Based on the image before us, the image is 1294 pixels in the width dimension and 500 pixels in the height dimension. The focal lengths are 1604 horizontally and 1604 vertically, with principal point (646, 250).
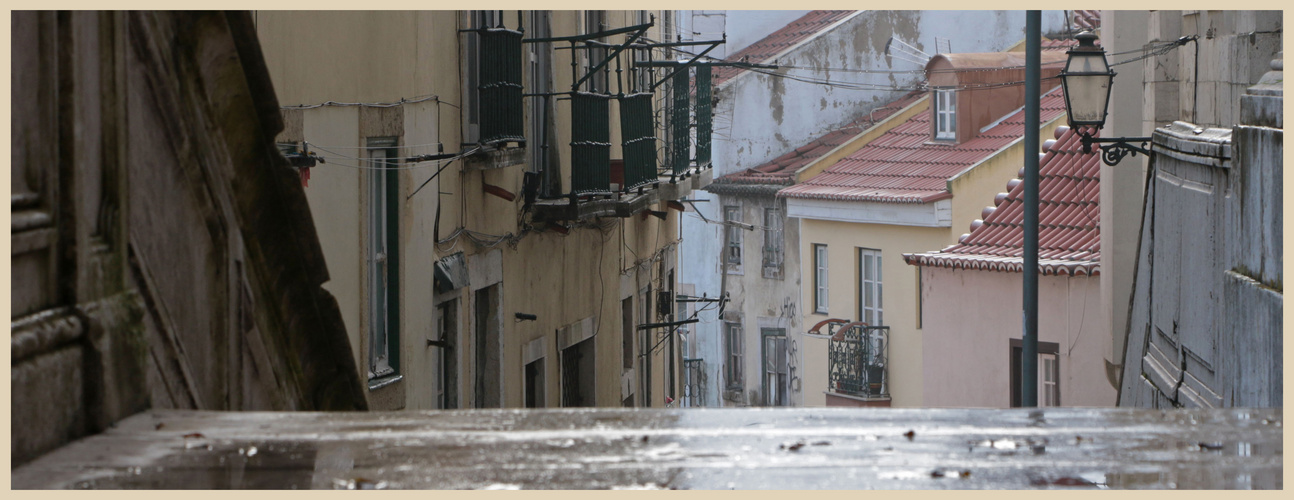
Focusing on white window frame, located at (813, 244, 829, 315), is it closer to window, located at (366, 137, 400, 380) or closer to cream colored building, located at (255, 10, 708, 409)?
cream colored building, located at (255, 10, 708, 409)

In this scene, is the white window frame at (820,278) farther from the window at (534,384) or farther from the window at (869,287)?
the window at (534,384)

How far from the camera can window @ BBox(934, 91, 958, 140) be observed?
30.0 metres

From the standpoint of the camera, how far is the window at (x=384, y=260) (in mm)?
10031

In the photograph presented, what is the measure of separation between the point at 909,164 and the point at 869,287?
Result: 2506 millimetres

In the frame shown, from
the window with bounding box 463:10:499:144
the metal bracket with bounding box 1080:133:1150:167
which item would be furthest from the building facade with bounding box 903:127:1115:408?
the window with bounding box 463:10:499:144

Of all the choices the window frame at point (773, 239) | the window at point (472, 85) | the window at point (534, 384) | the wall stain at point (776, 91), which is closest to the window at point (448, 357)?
the window at point (472, 85)

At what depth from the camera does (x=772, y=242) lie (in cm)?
3238

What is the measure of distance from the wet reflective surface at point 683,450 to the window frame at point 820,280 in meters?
26.4

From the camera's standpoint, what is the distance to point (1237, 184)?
6727mm

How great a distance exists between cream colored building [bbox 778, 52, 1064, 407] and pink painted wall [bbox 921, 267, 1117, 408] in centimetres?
397

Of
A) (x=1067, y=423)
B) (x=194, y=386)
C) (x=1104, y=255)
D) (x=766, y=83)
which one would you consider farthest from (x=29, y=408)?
(x=766, y=83)

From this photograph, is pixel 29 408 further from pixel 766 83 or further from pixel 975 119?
pixel 766 83

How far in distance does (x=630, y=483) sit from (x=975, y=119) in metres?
27.3

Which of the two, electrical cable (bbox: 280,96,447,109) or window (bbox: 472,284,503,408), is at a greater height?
electrical cable (bbox: 280,96,447,109)
